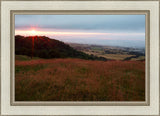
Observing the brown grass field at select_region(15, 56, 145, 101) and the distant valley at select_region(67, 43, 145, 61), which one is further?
the distant valley at select_region(67, 43, 145, 61)

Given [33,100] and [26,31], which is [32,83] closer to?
[33,100]

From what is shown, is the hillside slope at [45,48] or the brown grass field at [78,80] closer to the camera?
the brown grass field at [78,80]

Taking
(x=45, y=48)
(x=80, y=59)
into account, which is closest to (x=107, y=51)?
(x=80, y=59)

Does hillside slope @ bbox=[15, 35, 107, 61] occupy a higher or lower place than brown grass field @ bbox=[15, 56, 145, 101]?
higher

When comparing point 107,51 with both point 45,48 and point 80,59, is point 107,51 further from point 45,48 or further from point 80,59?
point 45,48

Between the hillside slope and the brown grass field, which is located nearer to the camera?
the brown grass field

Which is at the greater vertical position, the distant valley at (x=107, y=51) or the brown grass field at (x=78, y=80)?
the distant valley at (x=107, y=51)
